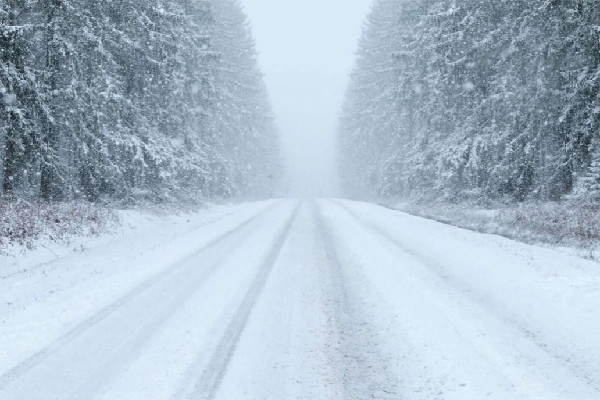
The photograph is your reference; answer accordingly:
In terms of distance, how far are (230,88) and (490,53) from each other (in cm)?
2371

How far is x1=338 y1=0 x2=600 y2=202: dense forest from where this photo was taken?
53.3 feet

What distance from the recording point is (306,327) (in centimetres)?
555

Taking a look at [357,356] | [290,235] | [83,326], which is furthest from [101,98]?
[357,356]

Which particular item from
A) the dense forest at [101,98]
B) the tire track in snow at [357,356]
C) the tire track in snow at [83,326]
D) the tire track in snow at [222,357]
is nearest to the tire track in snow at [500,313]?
the tire track in snow at [357,356]

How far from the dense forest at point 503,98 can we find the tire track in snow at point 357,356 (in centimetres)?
1131

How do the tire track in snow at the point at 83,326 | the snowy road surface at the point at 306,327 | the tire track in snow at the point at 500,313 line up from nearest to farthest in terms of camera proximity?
the snowy road surface at the point at 306,327 < the tire track in snow at the point at 500,313 < the tire track in snow at the point at 83,326

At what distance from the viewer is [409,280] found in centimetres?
778

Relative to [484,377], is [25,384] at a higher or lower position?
lower

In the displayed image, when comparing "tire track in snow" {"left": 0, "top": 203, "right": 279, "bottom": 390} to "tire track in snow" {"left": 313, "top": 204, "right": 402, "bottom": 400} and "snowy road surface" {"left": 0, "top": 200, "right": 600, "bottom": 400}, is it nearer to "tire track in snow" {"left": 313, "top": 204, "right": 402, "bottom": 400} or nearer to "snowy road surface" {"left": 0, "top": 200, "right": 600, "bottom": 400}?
"snowy road surface" {"left": 0, "top": 200, "right": 600, "bottom": 400}

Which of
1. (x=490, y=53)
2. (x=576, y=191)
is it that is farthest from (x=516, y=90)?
(x=576, y=191)

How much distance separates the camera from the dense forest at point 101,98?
46.6 feet

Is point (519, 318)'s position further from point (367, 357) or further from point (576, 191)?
point (576, 191)

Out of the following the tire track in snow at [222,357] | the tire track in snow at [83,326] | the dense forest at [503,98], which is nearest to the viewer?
the tire track in snow at [222,357]

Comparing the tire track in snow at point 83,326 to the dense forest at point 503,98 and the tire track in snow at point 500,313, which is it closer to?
the tire track in snow at point 500,313
